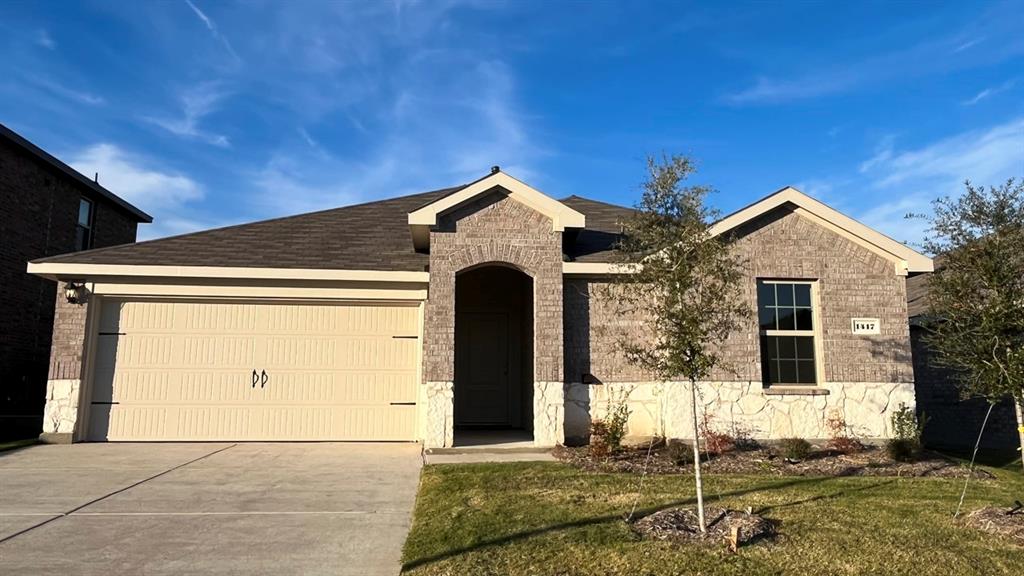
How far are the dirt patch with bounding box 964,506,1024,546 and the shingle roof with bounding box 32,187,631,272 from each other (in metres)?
6.33

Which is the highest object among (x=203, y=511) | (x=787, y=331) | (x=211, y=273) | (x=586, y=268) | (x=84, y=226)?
(x=84, y=226)

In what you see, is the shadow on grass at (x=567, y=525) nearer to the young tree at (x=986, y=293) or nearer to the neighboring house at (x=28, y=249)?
the young tree at (x=986, y=293)

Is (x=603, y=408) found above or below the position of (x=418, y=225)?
below

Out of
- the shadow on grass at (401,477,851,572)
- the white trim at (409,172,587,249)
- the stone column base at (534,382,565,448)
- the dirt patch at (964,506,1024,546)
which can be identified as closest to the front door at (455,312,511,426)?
the stone column base at (534,382,565,448)

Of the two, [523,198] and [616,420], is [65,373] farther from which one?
[616,420]

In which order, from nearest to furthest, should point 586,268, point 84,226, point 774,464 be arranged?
point 774,464
point 586,268
point 84,226

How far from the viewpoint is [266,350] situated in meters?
11.4

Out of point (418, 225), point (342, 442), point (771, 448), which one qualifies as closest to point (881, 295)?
point (771, 448)

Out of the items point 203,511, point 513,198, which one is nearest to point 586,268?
point 513,198

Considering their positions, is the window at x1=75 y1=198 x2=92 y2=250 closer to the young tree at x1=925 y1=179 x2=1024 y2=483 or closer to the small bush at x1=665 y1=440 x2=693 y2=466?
the small bush at x1=665 y1=440 x2=693 y2=466

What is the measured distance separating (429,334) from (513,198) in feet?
8.81

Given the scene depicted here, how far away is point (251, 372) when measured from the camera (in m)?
11.3

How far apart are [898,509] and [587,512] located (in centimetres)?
330

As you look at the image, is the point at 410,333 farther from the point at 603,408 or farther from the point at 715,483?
the point at 715,483
